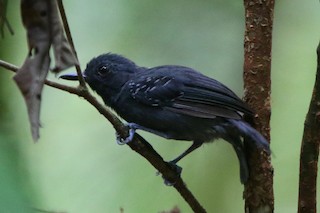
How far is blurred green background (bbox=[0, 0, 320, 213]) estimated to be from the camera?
227 centimetres

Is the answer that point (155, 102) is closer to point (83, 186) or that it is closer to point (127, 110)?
point (127, 110)

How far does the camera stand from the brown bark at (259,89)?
4.64 feet

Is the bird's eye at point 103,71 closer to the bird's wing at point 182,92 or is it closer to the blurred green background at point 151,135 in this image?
the bird's wing at point 182,92

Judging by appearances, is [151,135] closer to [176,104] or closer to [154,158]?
[176,104]

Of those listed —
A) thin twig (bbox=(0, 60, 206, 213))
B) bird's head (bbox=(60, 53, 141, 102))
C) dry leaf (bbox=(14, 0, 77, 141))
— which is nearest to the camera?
dry leaf (bbox=(14, 0, 77, 141))

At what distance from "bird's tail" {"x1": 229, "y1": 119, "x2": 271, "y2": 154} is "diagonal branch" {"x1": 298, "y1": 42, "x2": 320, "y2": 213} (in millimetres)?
86

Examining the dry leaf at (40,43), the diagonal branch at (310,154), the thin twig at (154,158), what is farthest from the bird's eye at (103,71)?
the dry leaf at (40,43)

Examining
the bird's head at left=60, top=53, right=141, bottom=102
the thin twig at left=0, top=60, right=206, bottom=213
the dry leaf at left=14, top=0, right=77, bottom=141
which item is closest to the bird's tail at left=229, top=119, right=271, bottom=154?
the thin twig at left=0, top=60, right=206, bottom=213

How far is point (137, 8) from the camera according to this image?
2365 mm

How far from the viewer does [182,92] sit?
1513 mm

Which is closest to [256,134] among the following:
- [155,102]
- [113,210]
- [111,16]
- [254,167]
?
[254,167]

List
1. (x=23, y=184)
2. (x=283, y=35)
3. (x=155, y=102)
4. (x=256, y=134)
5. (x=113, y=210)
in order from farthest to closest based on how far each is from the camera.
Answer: (x=283, y=35) < (x=113, y=210) < (x=155, y=102) < (x=256, y=134) < (x=23, y=184)

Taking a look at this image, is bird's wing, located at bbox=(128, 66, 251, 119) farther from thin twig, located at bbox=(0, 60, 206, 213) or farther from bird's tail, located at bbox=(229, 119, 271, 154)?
thin twig, located at bbox=(0, 60, 206, 213)

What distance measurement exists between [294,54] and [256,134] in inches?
42.1
